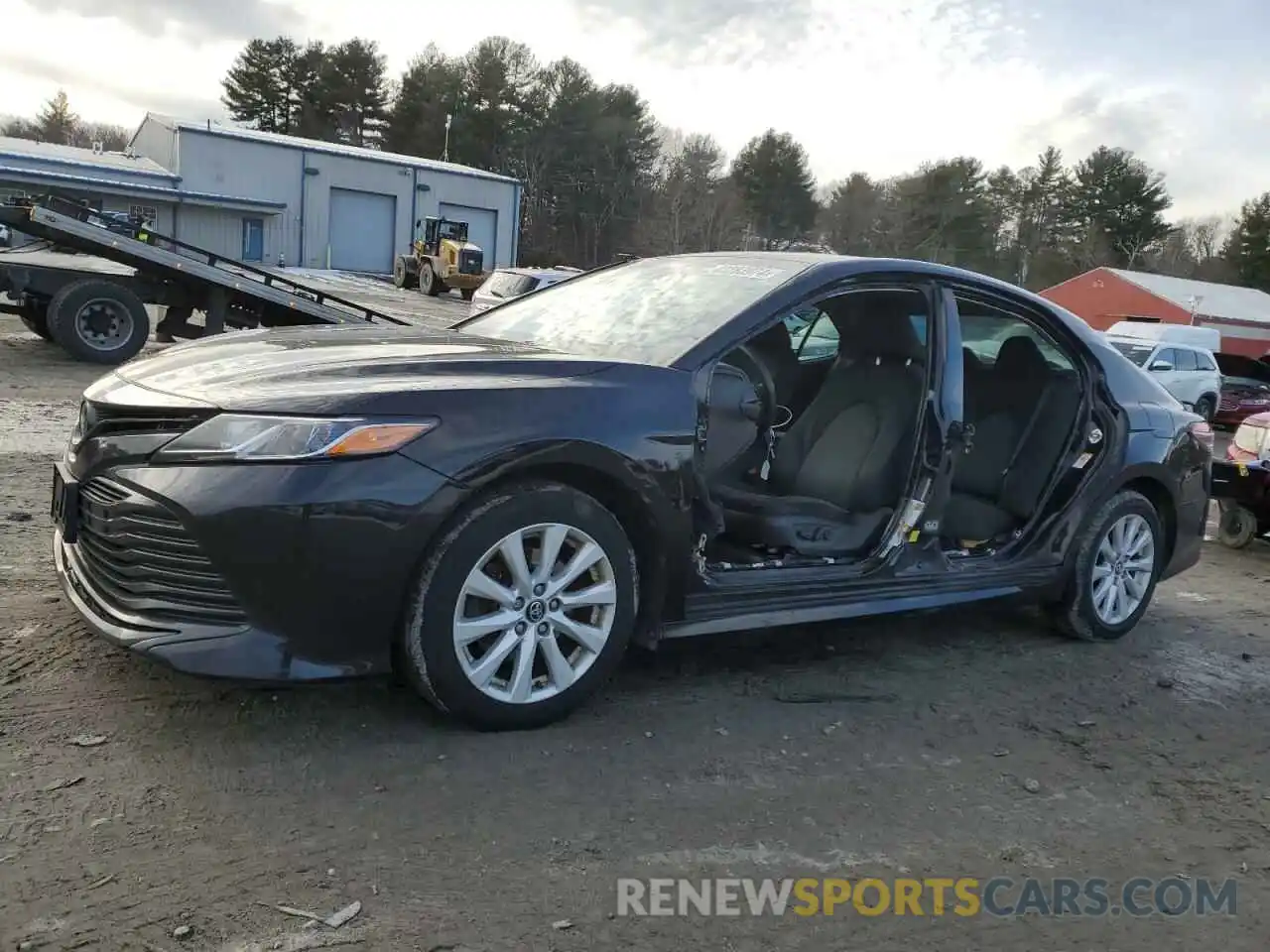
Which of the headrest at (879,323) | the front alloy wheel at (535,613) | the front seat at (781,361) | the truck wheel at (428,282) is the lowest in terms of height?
the front alloy wheel at (535,613)

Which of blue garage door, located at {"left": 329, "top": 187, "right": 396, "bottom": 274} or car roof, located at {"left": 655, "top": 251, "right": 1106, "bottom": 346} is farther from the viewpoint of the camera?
blue garage door, located at {"left": 329, "top": 187, "right": 396, "bottom": 274}

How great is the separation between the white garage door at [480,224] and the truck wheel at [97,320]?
32.9 metres

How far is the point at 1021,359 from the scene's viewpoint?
5.08 m

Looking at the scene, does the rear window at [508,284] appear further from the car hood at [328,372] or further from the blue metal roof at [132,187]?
the blue metal roof at [132,187]

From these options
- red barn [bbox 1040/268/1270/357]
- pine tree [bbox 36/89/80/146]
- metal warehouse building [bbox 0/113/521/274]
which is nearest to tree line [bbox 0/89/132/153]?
pine tree [bbox 36/89/80/146]

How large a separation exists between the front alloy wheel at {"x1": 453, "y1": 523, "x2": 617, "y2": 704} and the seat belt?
8.06 ft

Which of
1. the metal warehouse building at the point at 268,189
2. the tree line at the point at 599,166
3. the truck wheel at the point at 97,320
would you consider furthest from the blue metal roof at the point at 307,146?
the truck wheel at the point at 97,320

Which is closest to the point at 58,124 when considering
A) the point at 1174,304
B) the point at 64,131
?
the point at 64,131

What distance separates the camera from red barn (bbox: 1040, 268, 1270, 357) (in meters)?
45.8

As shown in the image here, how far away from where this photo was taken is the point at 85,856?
8.20 ft

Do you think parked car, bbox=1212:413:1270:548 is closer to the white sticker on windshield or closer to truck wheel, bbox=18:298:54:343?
the white sticker on windshield

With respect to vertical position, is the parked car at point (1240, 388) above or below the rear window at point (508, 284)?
below

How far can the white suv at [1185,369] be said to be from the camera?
20.6m

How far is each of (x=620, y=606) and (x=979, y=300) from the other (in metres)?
2.19
